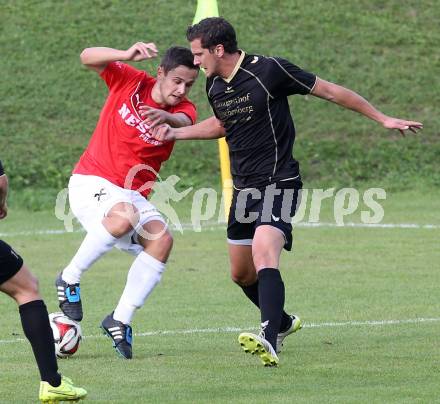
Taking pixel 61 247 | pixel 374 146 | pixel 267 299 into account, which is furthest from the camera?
pixel 374 146

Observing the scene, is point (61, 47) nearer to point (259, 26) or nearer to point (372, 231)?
point (259, 26)

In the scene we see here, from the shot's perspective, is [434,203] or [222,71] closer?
[222,71]

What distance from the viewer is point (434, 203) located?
19.4m

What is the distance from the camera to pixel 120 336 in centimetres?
843

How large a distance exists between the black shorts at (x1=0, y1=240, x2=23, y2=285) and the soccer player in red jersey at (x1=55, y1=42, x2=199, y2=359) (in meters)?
1.99

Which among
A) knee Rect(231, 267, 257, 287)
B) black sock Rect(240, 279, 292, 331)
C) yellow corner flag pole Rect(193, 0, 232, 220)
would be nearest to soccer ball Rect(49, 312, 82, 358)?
knee Rect(231, 267, 257, 287)

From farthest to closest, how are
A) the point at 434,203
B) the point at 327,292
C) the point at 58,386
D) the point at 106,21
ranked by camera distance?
the point at 106,21, the point at 434,203, the point at 327,292, the point at 58,386

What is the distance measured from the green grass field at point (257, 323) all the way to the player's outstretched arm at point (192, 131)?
1.55 meters

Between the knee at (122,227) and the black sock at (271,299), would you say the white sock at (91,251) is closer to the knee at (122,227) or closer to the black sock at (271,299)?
the knee at (122,227)

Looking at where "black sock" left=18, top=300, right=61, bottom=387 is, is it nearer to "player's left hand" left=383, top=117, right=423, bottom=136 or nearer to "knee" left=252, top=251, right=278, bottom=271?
"knee" left=252, top=251, right=278, bottom=271

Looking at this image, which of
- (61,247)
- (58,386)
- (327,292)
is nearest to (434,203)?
(61,247)

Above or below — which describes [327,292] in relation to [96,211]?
below

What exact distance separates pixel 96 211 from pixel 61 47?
17253 millimetres

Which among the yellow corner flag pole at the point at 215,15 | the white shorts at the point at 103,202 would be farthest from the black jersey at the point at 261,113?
the yellow corner flag pole at the point at 215,15
